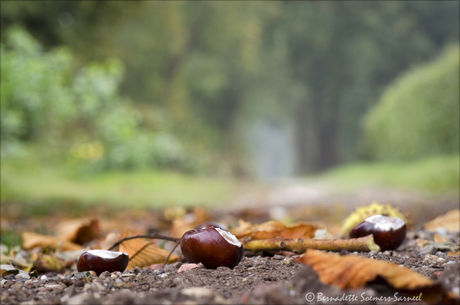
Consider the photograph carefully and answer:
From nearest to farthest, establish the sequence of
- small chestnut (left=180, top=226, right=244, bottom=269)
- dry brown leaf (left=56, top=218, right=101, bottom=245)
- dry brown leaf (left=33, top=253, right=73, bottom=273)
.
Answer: small chestnut (left=180, top=226, right=244, bottom=269)
dry brown leaf (left=33, top=253, right=73, bottom=273)
dry brown leaf (left=56, top=218, right=101, bottom=245)

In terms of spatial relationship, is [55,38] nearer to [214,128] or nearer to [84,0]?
[84,0]

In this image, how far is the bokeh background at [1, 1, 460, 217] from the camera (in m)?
6.29

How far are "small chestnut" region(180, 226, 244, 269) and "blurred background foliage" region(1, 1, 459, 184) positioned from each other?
4.58 m

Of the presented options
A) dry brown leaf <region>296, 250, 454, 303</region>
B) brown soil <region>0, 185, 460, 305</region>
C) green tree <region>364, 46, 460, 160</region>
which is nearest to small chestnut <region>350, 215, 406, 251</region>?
brown soil <region>0, 185, 460, 305</region>

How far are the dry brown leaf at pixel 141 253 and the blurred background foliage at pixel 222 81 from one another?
4287 millimetres

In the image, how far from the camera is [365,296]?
0.80 meters

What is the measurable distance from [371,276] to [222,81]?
61.6 ft

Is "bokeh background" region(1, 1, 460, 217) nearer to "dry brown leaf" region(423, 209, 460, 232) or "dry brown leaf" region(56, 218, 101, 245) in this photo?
"dry brown leaf" region(56, 218, 101, 245)

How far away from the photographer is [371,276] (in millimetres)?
810

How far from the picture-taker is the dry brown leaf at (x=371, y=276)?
0.81m

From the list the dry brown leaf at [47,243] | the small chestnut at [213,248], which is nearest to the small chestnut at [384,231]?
the small chestnut at [213,248]

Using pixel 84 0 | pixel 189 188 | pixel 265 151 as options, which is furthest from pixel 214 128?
pixel 265 151

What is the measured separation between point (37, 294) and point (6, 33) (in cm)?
652

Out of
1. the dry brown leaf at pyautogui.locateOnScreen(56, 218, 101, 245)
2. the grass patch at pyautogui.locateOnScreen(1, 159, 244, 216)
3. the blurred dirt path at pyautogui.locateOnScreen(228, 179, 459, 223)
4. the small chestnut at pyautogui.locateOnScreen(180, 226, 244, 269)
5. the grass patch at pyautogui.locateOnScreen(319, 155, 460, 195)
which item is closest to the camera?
the small chestnut at pyautogui.locateOnScreen(180, 226, 244, 269)
